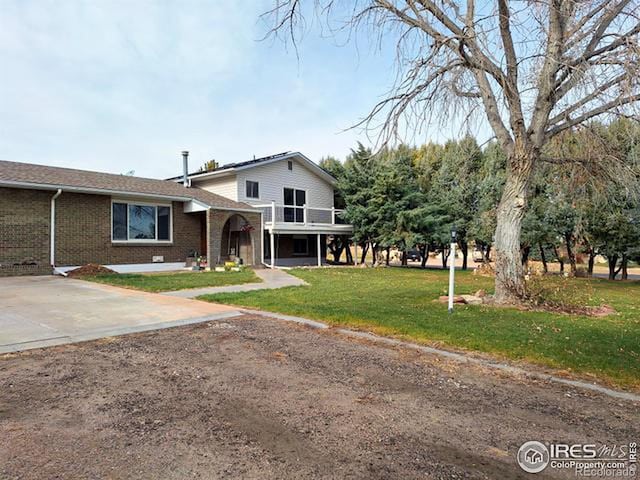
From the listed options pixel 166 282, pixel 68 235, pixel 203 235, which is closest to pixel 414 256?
pixel 203 235

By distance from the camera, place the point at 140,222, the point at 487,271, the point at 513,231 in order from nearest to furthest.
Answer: the point at 513,231 < the point at 140,222 < the point at 487,271

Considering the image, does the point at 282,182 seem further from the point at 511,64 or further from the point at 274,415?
the point at 274,415

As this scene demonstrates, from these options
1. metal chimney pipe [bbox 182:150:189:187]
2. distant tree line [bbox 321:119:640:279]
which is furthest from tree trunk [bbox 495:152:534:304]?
metal chimney pipe [bbox 182:150:189:187]

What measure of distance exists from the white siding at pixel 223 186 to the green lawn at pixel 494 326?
459 inches

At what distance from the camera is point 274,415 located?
126 inches

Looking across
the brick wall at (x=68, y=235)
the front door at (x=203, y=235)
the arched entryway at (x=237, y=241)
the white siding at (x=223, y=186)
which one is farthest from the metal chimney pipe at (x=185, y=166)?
the brick wall at (x=68, y=235)

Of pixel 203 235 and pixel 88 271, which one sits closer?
pixel 88 271

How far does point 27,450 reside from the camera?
2.58 m

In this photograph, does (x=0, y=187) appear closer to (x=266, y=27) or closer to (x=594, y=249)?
(x=266, y=27)

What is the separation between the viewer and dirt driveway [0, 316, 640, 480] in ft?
8.18

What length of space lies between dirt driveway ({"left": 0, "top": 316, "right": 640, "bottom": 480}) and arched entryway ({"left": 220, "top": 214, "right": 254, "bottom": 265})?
14.9m

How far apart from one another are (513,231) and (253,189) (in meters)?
15.2

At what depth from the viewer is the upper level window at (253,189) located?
21438 millimetres

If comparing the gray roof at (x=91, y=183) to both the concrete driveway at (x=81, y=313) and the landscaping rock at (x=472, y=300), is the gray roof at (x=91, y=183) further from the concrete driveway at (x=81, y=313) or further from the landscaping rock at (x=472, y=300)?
the landscaping rock at (x=472, y=300)
